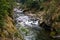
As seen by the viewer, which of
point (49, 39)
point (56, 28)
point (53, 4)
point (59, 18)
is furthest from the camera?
point (53, 4)

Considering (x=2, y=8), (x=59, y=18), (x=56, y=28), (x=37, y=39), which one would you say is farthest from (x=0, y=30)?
(x=59, y=18)

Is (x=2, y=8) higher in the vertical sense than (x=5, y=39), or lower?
higher

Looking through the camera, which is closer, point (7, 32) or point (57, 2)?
point (7, 32)

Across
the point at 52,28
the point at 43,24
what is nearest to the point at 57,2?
the point at 43,24

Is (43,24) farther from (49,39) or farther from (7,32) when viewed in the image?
(7,32)

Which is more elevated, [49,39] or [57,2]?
[57,2]

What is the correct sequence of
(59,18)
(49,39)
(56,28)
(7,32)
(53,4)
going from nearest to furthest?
(7,32) < (49,39) < (56,28) < (59,18) < (53,4)

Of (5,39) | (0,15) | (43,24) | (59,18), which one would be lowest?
(43,24)

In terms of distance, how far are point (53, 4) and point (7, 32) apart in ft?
76.6

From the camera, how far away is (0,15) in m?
15.6

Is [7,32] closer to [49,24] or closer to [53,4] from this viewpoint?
[49,24]

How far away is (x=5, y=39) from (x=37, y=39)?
1316 cm

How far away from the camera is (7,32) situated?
17047 millimetres

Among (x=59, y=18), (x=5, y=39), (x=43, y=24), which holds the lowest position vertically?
(x=43, y=24)
